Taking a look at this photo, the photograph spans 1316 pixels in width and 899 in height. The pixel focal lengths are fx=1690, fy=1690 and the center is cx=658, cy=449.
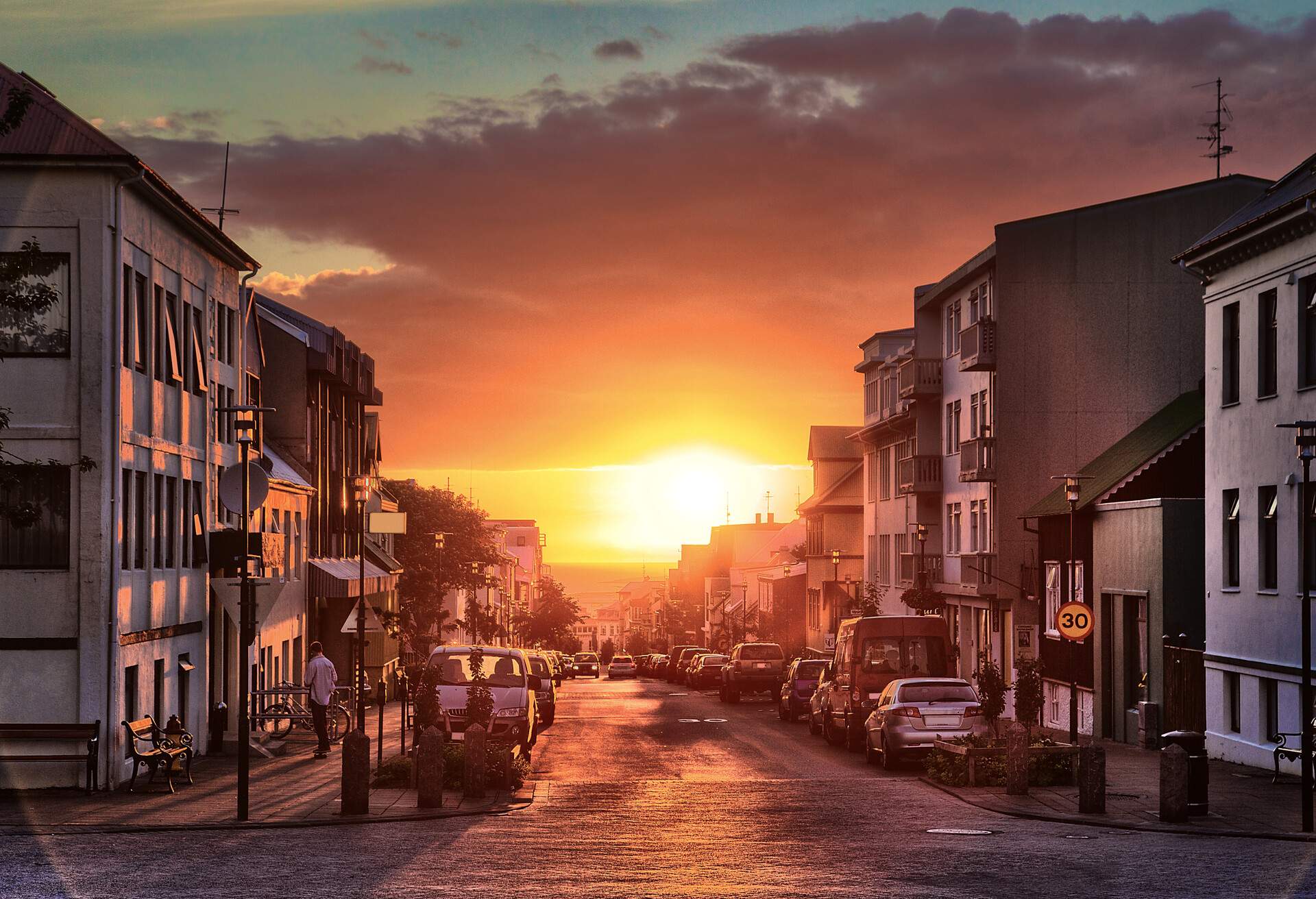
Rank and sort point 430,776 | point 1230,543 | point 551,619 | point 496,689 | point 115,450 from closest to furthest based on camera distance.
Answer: point 430,776, point 115,450, point 496,689, point 1230,543, point 551,619

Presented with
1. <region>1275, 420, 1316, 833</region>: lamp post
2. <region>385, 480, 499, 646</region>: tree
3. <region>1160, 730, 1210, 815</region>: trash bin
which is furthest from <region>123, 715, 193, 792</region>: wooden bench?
<region>385, 480, 499, 646</region>: tree

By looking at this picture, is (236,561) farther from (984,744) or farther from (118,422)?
(984,744)

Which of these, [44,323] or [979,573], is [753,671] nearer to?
[979,573]

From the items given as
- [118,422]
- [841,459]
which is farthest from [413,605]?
[118,422]

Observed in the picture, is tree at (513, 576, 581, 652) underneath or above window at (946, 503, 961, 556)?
underneath

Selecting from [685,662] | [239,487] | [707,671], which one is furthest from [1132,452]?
[685,662]

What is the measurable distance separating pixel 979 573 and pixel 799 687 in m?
9.41

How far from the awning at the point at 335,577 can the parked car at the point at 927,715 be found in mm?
20683

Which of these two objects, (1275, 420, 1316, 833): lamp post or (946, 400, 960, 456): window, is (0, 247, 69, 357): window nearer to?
(1275, 420, 1316, 833): lamp post

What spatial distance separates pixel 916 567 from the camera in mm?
61500

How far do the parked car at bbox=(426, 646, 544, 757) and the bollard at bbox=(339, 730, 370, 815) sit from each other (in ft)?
26.2

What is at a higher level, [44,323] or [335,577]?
[44,323]

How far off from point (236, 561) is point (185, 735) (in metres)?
5.42

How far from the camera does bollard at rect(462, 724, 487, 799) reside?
23.4 m
